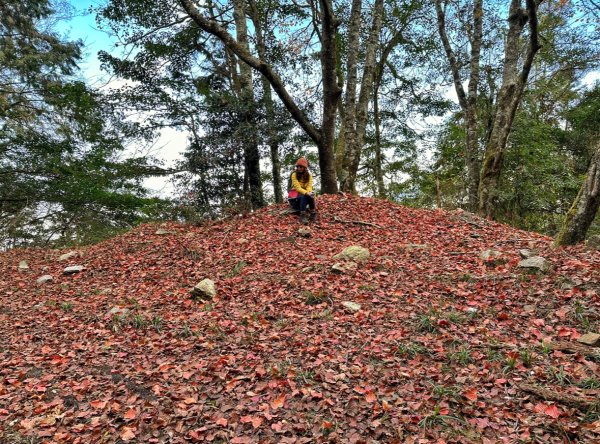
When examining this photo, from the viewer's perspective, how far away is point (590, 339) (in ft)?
11.0

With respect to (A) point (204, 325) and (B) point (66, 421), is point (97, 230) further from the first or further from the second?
(B) point (66, 421)

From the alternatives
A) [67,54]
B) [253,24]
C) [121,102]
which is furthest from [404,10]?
[67,54]

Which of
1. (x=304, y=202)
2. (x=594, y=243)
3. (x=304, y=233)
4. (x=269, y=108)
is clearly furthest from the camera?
(x=269, y=108)

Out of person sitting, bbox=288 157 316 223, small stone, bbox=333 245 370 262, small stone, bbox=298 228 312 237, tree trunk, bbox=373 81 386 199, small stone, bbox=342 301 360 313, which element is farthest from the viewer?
tree trunk, bbox=373 81 386 199

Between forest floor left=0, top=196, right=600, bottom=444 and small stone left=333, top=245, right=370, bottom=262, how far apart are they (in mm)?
226

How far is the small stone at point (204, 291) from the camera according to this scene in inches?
200

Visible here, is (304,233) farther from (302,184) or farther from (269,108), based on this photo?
(269,108)

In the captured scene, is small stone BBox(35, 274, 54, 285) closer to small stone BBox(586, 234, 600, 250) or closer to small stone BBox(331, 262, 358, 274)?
small stone BBox(331, 262, 358, 274)

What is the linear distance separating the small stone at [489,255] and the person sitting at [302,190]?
3327 millimetres

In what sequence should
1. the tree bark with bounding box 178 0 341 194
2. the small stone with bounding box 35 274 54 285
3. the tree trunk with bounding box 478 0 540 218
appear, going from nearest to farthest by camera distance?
the small stone with bounding box 35 274 54 285
the tree bark with bounding box 178 0 341 194
the tree trunk with bounding box 478 0 540 218

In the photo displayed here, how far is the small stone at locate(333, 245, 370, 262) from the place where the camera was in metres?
5.94

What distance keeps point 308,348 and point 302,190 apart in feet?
14.0

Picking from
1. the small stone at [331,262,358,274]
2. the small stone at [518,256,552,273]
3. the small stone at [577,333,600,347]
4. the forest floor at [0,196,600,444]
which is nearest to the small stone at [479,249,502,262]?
the forest floor at [0,196,600,444]

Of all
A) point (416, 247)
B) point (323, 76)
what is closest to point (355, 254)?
point (416, 247)
